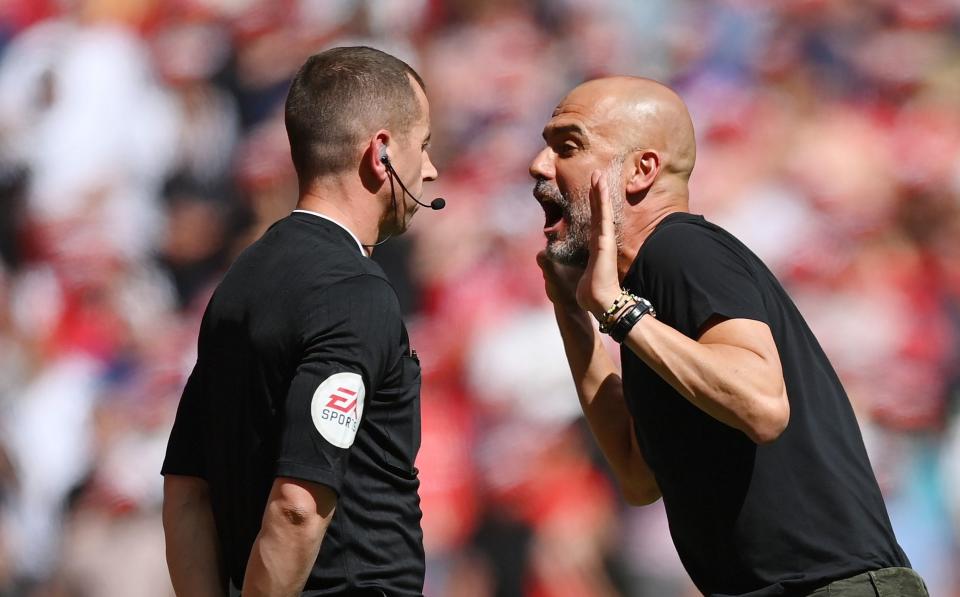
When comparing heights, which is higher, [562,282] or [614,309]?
[562,282]

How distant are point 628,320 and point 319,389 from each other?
62 centimetres

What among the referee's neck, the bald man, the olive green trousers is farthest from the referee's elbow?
the referee's neck

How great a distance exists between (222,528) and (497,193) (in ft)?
7.11

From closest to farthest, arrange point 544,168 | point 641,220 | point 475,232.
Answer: point 641,220
point 544,168
point 475,232

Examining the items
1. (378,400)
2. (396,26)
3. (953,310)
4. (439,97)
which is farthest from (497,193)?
(378,400)

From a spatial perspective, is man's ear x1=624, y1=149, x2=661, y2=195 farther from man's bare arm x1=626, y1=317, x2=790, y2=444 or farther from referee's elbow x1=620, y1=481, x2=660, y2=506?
referee's elbow x1=620, y1=481, x2=660, y2=506

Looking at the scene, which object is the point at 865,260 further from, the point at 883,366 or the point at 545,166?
the point at 545,166

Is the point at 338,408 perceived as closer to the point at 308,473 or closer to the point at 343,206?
the point at 308,473

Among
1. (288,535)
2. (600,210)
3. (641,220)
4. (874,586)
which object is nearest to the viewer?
(288,535)

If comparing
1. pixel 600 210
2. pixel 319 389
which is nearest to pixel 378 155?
pixel 600 210

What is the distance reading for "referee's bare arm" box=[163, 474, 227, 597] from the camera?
2.24 m

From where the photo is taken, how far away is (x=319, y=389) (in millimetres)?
1955

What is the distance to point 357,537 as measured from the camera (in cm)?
209

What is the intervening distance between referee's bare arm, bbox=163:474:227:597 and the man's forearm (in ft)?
3.31
